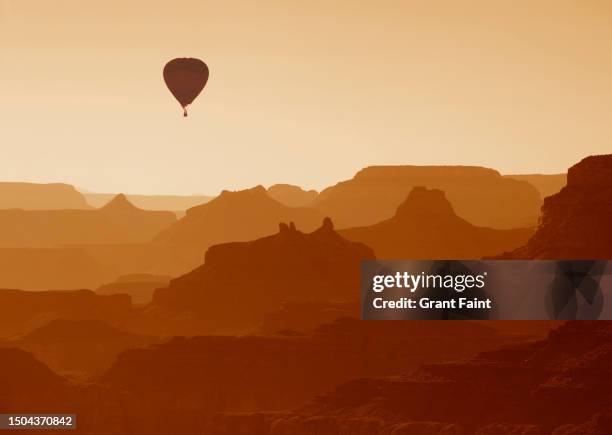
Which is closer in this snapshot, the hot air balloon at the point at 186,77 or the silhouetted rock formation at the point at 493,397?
the silhouetted rock formation at the point at 493,397

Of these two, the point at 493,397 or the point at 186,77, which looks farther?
the point at 186,77

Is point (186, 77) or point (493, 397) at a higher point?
point (186, 77)

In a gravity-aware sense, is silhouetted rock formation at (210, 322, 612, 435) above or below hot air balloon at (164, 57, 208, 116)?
below

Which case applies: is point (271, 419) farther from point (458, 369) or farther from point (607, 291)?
point (607, 291)

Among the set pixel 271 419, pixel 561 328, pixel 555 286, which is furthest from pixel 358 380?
pixel 555 286

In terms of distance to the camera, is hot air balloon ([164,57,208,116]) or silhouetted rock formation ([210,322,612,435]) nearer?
silhouetted rock formation ([210,322,612,435])
